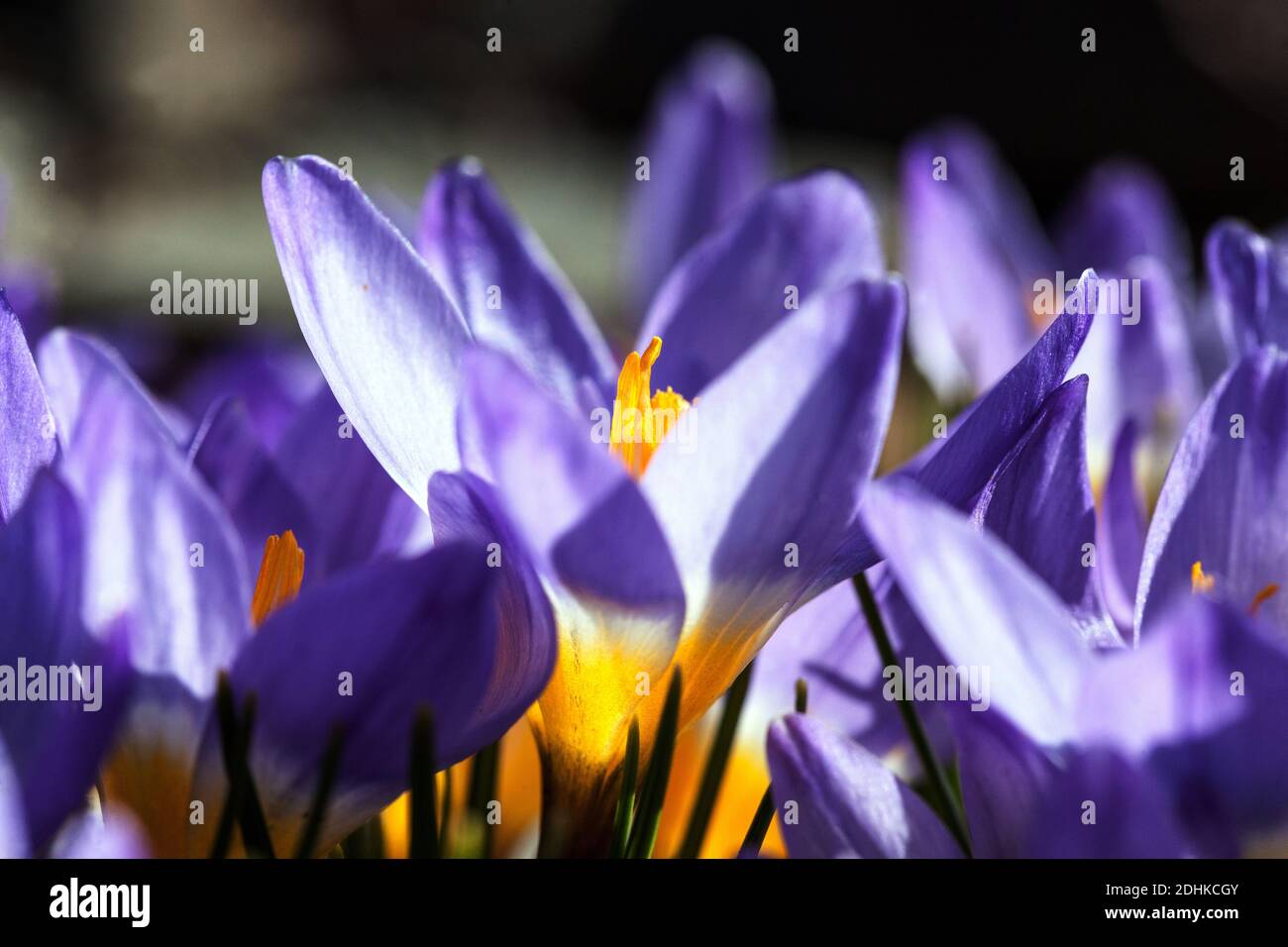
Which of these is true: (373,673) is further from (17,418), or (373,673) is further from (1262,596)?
(1262,596)

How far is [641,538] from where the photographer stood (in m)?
0.29

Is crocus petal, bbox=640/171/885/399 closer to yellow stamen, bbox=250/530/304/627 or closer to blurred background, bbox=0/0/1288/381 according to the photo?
yellow stamen, bbox=250/530/304/627

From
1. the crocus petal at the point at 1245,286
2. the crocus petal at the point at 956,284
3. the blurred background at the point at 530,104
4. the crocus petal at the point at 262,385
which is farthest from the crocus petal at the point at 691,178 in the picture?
the blurred background at the point at 530,104

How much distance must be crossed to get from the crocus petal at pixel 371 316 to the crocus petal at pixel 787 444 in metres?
0.06

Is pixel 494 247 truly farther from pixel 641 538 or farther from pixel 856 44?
pixel 856 44

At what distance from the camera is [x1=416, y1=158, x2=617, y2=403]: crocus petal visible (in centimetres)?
45

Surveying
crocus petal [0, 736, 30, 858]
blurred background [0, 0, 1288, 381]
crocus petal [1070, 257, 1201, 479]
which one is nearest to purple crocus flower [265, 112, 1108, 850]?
crocus petal [0, 736, 30, 858]

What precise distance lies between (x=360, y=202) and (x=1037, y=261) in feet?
2.10

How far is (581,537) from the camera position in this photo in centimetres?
28

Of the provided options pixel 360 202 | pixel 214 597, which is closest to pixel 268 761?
pixel 214 597

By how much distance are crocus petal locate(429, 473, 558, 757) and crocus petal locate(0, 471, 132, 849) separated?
0.08m

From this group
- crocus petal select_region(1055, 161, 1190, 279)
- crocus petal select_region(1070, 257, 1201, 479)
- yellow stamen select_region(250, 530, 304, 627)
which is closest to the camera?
yellow stamen select_region(250, 530, 304, 627)

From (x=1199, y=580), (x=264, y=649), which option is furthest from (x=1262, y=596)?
(x=264, y=649)

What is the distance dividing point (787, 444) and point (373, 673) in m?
0.10
